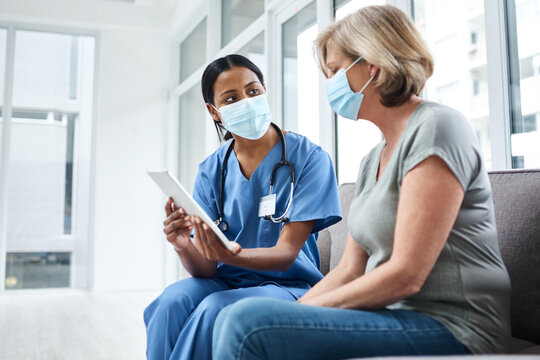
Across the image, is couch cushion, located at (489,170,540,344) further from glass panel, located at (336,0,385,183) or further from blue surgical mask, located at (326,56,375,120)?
glass panel, located at (336,0,385,183)

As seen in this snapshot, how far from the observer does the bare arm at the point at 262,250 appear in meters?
1.24

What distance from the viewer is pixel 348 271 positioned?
3.70 ft

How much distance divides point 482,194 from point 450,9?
1.34 m

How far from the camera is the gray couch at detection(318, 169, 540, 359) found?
3.56ft

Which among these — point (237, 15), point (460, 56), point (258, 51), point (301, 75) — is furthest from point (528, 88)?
point (237, 15)

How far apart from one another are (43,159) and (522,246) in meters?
4.61

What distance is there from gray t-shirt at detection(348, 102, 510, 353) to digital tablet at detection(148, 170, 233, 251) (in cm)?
38

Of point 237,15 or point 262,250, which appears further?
point 237,15

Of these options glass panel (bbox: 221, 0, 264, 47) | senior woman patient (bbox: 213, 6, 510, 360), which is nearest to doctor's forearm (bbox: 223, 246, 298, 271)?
senior woman patient (bbox: 213, 6, 510, 360)

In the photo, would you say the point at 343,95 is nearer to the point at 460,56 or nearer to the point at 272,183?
the point at 272,183

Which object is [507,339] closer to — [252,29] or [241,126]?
[241,126]

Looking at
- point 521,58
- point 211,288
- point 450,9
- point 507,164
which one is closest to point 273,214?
point 211,288

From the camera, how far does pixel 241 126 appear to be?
5.12ft

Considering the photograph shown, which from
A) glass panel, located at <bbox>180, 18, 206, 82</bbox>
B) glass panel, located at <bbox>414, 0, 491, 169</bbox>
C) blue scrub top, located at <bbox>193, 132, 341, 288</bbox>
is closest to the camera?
blue scrub top, located at <bbox>193, 132, 341, 288</bbox>
